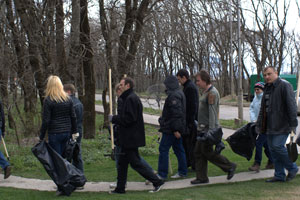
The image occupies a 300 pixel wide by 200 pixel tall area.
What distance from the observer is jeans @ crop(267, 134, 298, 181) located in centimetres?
660

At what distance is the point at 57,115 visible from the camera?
6.74 m

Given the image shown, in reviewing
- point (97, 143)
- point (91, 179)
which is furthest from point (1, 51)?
point (91, 179)

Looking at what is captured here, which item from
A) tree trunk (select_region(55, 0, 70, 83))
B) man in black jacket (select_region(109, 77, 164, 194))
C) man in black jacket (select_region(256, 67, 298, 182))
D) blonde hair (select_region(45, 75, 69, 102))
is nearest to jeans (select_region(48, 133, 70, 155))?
blonde hair (select_region(45, 75, 69, 102))

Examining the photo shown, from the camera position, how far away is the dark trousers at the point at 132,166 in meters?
6.45

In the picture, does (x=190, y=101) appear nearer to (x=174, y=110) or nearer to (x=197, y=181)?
(x=174, y=110)

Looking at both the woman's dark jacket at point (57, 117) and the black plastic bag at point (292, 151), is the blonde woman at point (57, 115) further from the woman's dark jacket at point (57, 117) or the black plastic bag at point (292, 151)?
the black plastic bag at point (292, 151)

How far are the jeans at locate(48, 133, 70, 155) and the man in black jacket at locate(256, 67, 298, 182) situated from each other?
3.16 meters

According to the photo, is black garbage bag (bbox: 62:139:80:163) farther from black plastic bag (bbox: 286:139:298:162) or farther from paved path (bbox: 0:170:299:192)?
black plastic bag (bbox: 286:139:298:162)

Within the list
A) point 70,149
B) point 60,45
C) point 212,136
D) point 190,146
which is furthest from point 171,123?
point 60,45

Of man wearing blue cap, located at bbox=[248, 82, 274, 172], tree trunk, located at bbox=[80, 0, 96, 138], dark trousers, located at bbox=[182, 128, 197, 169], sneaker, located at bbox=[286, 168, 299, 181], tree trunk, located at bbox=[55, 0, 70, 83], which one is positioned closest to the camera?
sneaker, located at bbox=[286, 168, 299, 181]

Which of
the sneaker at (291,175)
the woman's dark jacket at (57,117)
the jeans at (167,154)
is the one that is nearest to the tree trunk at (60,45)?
the woman's dark jacket at (57,117)

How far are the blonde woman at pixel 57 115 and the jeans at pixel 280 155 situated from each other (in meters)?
3.12

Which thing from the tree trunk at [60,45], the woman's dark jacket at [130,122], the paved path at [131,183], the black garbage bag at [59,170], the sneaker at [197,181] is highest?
the tree trunk at [60,45]

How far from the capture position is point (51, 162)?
21.4ft
